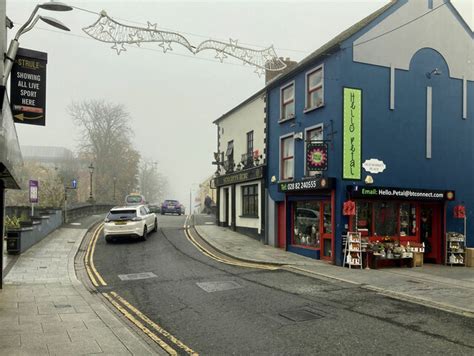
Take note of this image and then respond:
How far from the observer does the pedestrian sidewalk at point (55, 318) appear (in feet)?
21.2

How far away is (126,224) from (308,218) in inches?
329

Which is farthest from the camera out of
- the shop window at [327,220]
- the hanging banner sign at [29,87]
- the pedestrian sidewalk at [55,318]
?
the shop window at [327,220]

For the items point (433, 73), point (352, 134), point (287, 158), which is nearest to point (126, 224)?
point (287, 158)

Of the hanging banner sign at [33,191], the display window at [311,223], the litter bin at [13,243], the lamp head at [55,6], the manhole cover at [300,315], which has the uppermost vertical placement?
the lamp head at [55,6]

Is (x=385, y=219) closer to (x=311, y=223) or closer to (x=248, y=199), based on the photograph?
(x=311, y=223)

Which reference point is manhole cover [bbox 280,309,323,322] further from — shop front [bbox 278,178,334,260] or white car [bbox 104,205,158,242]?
white car [bbox 104,205,158,242]

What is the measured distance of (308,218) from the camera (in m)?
17.8

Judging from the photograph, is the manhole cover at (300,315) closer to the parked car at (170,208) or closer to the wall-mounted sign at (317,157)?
the wall-mounted sign at (317,157)

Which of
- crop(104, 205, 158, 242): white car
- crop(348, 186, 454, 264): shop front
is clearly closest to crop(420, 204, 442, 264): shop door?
crop(348, 186, 454, 264): shop front

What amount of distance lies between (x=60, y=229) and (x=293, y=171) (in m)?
13.6

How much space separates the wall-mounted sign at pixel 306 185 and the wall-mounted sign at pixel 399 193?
774mm

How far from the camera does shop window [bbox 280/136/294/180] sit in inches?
758

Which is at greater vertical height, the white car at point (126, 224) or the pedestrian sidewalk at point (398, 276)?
the white car at point (126, 224)

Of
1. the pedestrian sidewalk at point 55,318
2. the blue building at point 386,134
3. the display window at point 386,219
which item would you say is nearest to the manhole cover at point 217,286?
the pedestrian sidewalk at point 55,318
